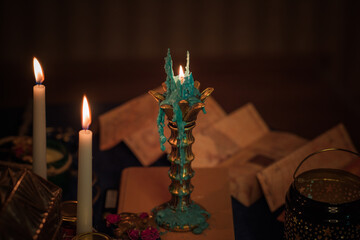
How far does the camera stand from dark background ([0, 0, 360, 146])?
3299 mm

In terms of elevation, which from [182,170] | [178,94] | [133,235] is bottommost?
[133,235]

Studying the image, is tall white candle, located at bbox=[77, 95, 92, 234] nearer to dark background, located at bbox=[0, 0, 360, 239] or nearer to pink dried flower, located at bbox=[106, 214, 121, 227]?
pink dried flower, located at bbox=[106, 214, 121, 227]

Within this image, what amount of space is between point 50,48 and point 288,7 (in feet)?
5.19

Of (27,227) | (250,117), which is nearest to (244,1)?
(250,117)

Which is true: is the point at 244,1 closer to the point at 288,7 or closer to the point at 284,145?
the point at 288,7

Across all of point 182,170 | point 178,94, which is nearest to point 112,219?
point 182,170

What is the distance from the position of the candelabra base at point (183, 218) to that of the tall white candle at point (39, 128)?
25 centimetres

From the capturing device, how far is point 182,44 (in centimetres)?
359

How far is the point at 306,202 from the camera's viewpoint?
95 centimetres

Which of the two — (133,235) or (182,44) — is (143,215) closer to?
(133,235)

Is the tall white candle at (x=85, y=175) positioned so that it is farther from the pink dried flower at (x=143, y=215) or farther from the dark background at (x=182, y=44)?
the dark background at (x=182, y=44)

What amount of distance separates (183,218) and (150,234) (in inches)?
3.6

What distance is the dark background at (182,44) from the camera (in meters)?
3.30

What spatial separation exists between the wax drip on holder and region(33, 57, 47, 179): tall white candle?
0.22 meters
